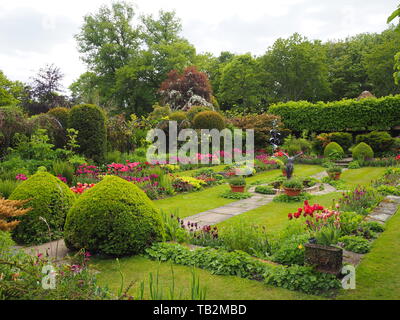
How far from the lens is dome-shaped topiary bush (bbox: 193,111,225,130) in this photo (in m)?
17.7

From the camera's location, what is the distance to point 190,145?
16.4 metres

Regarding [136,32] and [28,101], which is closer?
[28,101]

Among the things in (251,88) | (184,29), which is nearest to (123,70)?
(184,29)

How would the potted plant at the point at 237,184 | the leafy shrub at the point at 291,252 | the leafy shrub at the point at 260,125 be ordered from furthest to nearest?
the leafy shrub at the point at 260,125, the potted plant at the point at 237,184, the leafy shrub at the point at 291,252

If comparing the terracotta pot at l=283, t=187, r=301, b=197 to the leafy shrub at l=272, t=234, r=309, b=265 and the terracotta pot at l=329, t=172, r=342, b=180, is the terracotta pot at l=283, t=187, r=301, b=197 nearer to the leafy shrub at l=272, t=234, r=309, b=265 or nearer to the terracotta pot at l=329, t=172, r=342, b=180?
the terracotta pot at l=329, t=172, r=342, b=180

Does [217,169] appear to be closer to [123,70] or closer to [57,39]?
[57,39]

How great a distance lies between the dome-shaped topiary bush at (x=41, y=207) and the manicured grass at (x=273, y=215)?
2.82 metres

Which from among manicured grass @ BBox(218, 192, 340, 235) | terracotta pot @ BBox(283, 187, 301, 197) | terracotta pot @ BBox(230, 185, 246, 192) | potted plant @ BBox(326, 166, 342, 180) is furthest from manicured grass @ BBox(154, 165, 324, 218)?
potted plant @ BBox(326, 166, 342, 180)

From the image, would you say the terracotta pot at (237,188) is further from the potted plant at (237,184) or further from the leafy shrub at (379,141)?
the leafy shrub at (379,141)

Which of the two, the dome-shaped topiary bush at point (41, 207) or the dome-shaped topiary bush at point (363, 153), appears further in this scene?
the dome-shaped topiary bush at point (363, 153)

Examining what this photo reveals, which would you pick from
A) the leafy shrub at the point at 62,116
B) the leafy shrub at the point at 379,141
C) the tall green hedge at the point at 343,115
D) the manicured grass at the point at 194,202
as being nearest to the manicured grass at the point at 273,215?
the manicured grass at the point at 194,202

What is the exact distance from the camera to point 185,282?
3.52 m

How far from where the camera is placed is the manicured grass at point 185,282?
319 centimetres

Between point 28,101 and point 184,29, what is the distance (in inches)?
857
